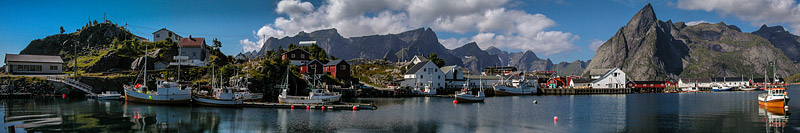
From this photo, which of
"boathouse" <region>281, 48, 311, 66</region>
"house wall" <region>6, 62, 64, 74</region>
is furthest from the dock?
"house wall" <region>6, 62, 64, 74</region>

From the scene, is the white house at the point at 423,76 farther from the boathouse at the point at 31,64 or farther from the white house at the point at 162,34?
the boathouse at the point at 31,64

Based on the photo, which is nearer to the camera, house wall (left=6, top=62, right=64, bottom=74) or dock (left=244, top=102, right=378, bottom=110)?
dock (left=244, top=102, right=378, bottom=110)

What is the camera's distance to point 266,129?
3192 centimetres

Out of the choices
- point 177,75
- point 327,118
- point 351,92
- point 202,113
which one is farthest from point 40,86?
point 327,118

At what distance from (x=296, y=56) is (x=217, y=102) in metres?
42.0

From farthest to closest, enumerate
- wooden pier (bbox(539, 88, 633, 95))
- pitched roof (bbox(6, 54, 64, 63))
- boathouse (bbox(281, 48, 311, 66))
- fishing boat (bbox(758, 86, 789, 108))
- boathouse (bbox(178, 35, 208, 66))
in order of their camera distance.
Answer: wooden pier (bbox(539, 88, 633, 95)), boathouse (bbox(281, 48, 311, 66)), boathouse (bbox(178, 35, 208, 66)), pitched roof (bbox(6, 54, 64, 63)), fishing boat (bbox(758, 86, 789, 108))

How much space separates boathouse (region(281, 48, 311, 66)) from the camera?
297 feet

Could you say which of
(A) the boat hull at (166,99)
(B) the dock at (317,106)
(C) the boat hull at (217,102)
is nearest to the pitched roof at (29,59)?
(A) the boat hull at (166,99)

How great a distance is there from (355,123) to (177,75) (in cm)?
5134

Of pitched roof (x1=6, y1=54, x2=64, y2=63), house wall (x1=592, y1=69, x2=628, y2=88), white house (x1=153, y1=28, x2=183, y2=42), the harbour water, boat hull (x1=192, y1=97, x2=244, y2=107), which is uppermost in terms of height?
white house (x1=153, y1=28, x2=183, y2=42)

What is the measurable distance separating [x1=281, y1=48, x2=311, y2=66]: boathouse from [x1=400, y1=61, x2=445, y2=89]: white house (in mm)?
20219

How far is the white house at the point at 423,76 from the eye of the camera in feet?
299

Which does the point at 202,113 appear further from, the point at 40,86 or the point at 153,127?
the point at 40,86

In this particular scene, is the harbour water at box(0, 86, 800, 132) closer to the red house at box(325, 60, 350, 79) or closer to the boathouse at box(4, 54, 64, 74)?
the boathouse at box(4, 54, 64, 74)
